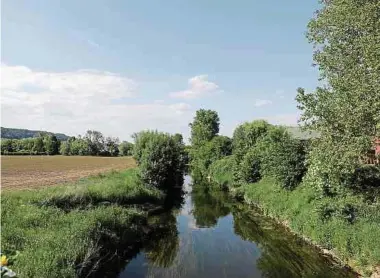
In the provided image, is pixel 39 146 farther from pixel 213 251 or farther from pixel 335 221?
pixel 335 221

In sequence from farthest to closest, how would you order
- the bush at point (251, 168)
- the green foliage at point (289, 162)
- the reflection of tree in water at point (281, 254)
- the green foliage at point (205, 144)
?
the green foliage at point (205, 144) < the bush at point (251, 168) < the green foliage at point (289, 162) < the reflection of tree in water at point (281, 254)

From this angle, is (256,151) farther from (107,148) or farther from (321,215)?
(107,148)

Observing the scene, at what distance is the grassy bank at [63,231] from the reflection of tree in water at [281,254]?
314 inches

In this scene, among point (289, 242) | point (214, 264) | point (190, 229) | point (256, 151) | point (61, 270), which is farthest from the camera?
point (256, 151)

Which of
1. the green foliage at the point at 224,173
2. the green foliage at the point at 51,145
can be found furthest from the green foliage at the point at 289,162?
the green foliage at the point at 51,145

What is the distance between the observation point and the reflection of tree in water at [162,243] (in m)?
21.3

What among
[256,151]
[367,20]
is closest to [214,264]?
[367,20]

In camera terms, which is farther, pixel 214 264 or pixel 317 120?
pixel 317 120

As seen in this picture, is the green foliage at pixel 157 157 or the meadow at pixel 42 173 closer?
the green foliage at pixel 157 157

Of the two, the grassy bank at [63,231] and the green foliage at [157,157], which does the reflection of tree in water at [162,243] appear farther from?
the green foliage at [157,157]

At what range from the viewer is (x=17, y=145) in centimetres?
15262

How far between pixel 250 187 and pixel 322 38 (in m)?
20.7

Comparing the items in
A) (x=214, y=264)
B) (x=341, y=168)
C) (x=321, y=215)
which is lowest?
(x=214, y=264)

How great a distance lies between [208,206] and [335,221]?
20.2 meters
